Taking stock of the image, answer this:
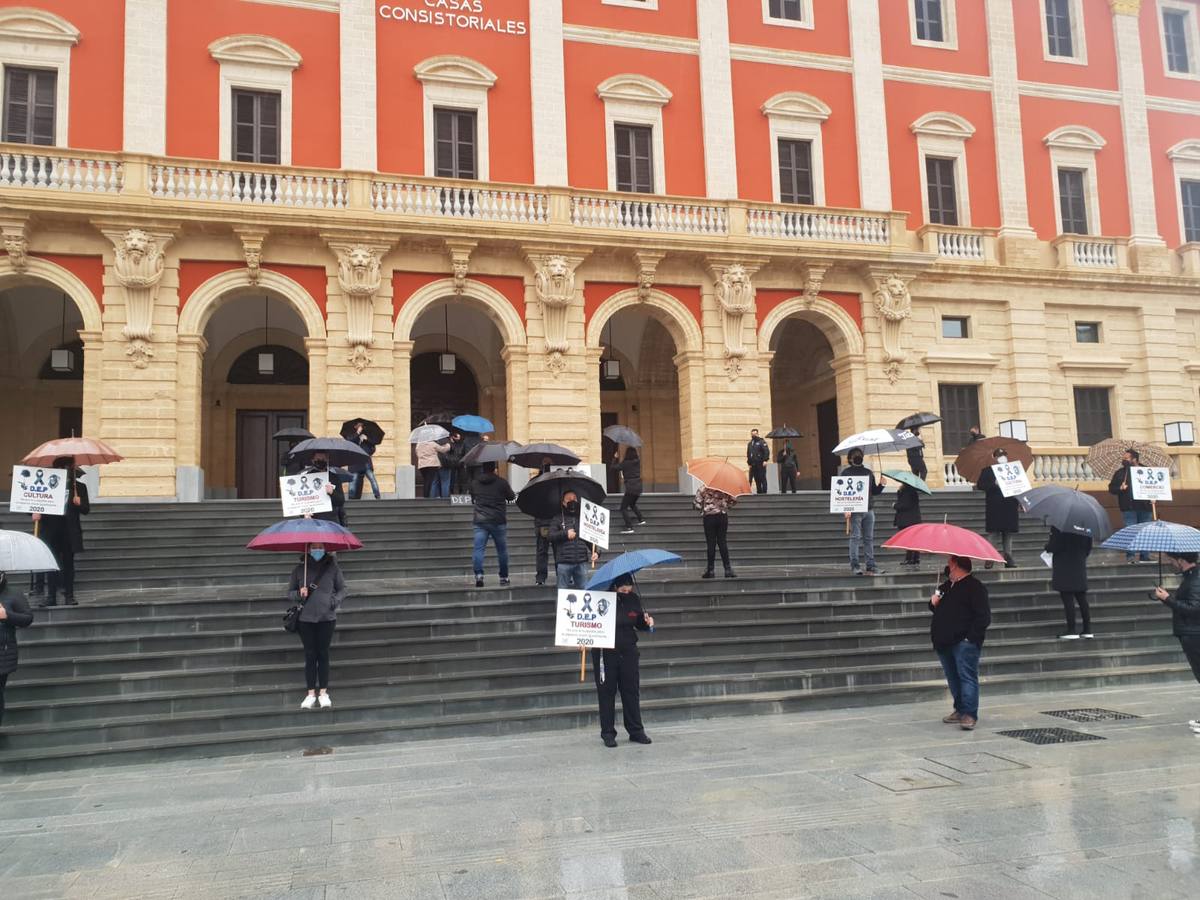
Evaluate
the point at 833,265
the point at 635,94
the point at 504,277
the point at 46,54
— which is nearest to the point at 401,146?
the point at 504,277

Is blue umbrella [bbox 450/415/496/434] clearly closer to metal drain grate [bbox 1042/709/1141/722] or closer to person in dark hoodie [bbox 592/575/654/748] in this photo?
person in dark hoodie [bbox 592/575/654/748]

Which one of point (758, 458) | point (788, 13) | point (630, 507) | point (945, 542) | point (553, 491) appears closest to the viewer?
point (945, 542)

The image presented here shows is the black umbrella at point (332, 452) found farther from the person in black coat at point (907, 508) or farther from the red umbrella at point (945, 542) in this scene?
the person in black coat at point (907, 508)

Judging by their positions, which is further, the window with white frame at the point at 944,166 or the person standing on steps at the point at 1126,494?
the window with white frame at the point at 944,166

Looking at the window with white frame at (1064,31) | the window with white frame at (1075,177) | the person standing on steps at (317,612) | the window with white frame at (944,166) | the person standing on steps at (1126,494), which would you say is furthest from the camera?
the window with white frame at (1064,31)

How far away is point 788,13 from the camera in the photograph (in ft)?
81.6

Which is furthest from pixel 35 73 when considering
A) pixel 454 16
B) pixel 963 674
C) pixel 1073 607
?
pixel 1073 607

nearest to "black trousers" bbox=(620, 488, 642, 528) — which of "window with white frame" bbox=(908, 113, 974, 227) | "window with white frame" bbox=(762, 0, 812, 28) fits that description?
"window with white frame" bbox=(908, 113, 974, 227)

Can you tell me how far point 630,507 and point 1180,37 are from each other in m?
24.4

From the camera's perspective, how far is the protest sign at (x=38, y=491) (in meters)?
10.9

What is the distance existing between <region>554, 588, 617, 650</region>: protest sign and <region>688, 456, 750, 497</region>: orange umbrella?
4.25 meters

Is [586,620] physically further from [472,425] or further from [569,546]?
[472,425]

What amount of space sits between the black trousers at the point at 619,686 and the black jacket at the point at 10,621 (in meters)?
4.98

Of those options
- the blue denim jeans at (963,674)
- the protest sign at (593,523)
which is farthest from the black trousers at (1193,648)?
the protest sign at (593,523)
